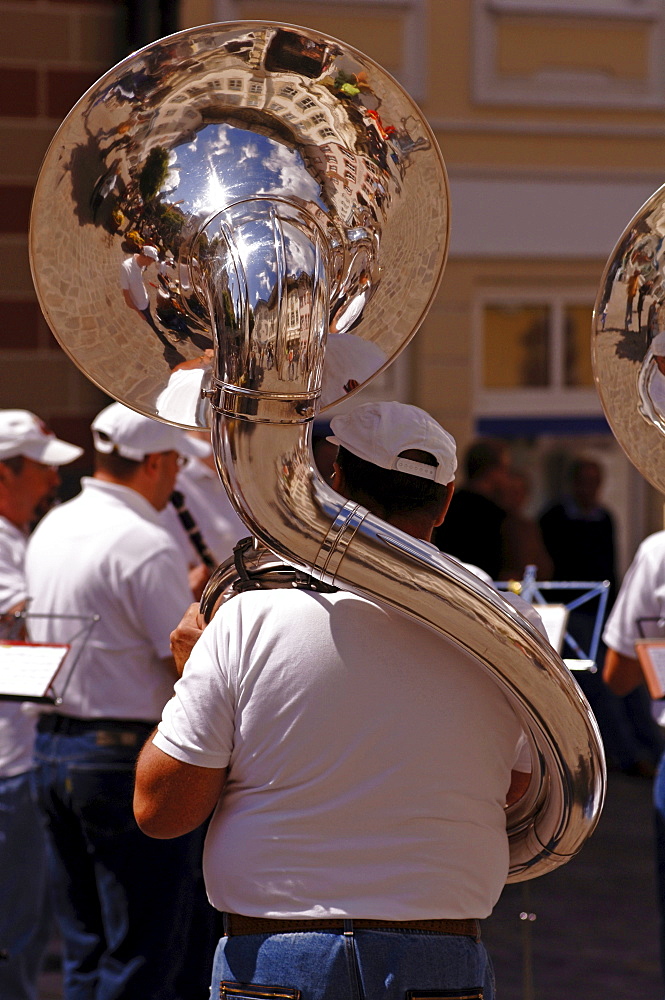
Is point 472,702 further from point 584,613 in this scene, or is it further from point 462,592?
point 584,613

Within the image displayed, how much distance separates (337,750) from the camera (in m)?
1.74

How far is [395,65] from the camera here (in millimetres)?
7102

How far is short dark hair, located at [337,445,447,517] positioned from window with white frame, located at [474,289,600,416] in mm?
5657

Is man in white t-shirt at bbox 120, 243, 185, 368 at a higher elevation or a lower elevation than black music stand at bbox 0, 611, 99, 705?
higher

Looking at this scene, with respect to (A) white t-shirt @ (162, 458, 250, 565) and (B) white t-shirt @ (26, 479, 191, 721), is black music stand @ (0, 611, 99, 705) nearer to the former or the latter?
(B) white t-shirt @ (26, 479, 191, 721)

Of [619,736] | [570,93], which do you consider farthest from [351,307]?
[570,93]

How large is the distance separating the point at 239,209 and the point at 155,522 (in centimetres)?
145

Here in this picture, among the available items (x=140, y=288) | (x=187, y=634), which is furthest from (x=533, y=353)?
(x=187, y=634)

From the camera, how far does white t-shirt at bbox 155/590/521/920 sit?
5.69ft

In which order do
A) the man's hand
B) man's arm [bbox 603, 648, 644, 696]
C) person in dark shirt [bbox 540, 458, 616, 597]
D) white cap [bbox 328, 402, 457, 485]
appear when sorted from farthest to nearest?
person in dark shirt [bbox 540, 458, 616, 597] → man's arm [bbox 603, 648, 644, 696] → the man's hand → white cap [bbox 328, 402, 457, 485]

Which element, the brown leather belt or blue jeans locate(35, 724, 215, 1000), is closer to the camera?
the brown leather belt

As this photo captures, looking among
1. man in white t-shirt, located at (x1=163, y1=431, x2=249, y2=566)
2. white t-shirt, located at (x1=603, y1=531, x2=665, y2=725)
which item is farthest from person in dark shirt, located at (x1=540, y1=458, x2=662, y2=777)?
white t-shirt, located at (x1=603, y1=531, x2=665, y2=725)

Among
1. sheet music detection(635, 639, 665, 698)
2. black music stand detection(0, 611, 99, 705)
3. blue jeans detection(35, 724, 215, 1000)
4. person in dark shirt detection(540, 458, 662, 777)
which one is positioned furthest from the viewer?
person in dark shirt detection(540, 458, 662, 777)

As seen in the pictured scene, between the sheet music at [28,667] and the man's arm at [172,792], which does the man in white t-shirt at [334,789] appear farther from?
the sheet music at [28,667]
